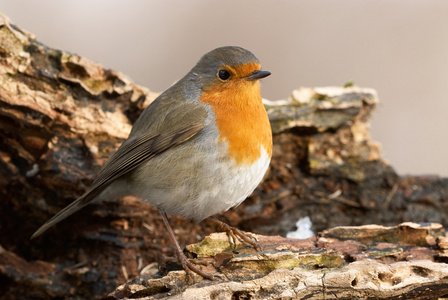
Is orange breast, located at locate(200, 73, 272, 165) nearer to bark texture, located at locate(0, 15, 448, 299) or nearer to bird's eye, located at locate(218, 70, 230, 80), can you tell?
bird's eye, located at locate(218, 70, 230, 80)

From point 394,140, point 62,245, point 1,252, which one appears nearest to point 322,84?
point 394,140

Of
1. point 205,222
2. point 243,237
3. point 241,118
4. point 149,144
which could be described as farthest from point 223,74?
→ point 205,222

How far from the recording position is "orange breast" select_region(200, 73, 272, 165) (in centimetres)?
312

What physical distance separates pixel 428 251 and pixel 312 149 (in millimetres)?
1573

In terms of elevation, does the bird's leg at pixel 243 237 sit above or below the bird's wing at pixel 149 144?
below

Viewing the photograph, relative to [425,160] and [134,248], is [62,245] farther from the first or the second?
[425,160]

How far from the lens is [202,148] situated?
10.3 feet

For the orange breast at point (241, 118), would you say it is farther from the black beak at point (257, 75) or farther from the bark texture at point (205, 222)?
the bark texture at point (205, 222)

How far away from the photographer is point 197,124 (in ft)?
10.6

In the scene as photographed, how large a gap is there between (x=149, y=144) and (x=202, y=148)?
0.46 metres

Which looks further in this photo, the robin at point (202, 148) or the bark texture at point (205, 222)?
the robin at point (202, 148)

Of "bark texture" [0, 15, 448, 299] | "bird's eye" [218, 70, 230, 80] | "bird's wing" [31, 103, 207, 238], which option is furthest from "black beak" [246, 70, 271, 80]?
"bark texture" [0, 15, 448, 299]

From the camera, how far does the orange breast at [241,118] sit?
312cm

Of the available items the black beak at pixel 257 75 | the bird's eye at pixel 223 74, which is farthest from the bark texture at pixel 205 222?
the black beak at pixel 257 75
